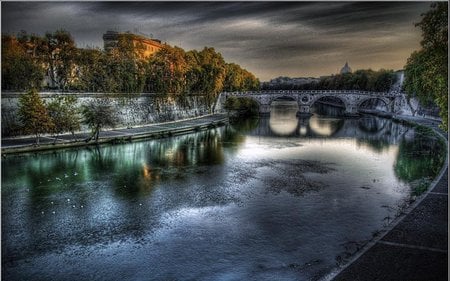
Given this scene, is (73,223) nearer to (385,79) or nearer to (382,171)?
(382,171)

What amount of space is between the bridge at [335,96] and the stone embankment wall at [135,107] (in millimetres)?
11544

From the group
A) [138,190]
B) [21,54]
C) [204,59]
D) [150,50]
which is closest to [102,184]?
[138,190]

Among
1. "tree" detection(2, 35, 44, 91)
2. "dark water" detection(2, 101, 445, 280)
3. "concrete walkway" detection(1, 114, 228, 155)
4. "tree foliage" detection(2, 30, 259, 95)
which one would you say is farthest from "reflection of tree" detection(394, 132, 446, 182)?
"tree" detection(2, 35, 44, 91)

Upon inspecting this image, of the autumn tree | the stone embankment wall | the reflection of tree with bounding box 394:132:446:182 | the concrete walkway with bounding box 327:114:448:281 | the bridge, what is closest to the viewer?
the concrete walkway with bounding box 327:114:448:281

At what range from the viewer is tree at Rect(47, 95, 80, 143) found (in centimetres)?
3370

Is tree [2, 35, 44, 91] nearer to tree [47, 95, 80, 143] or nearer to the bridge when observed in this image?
tree [47, 95, 80, 143]

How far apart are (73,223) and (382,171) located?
62.7 feet

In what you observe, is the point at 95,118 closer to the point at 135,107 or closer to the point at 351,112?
the point at 135,107

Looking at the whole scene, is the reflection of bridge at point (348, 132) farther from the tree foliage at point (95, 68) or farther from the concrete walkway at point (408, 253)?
the concrete walkway at point (408, 253)

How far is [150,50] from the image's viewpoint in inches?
3398

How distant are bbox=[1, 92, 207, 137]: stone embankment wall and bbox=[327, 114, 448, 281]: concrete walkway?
28.8 metres

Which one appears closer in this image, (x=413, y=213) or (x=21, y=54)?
(x=413, y=213)

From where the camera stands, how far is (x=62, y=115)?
35.3 m

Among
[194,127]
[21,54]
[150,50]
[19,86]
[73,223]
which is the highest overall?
[150,50]
